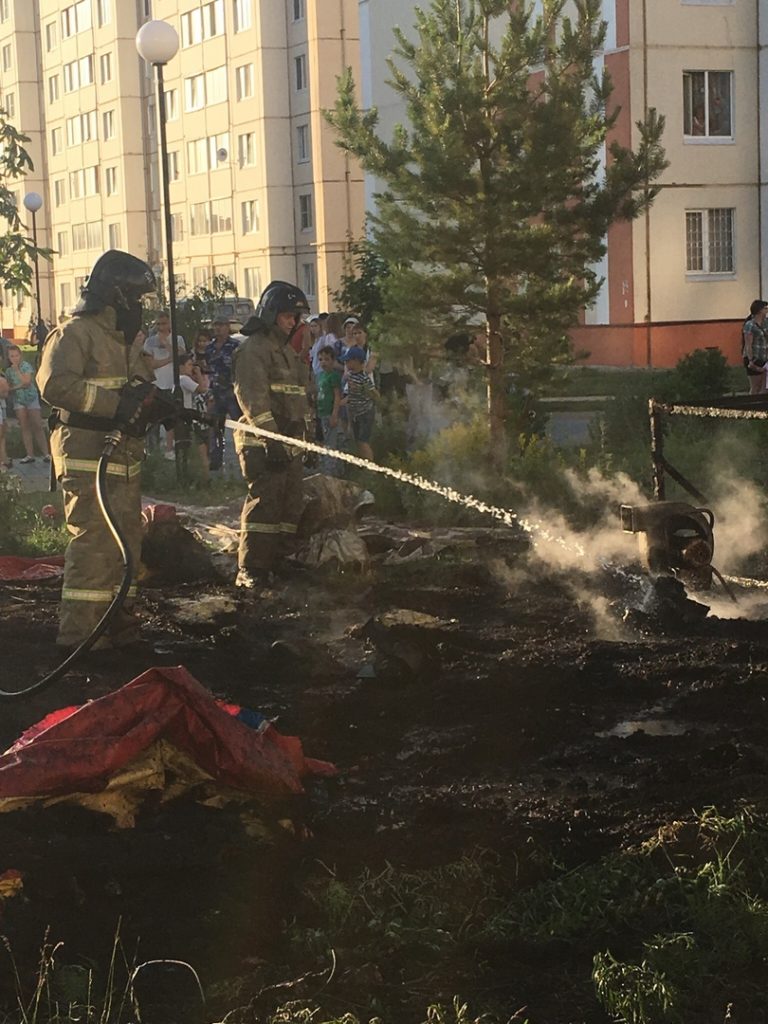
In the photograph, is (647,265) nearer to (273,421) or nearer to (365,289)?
(365,289)

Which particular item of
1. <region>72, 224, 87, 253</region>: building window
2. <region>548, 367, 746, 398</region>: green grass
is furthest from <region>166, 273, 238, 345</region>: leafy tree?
<region>72, 224, 87, 253</region>: building window

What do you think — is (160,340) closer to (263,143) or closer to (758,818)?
(758,818)

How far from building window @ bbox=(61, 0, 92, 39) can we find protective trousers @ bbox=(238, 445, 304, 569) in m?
59.6

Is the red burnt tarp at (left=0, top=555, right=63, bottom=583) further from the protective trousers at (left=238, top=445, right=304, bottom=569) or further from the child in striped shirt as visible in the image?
the child in striped shirt

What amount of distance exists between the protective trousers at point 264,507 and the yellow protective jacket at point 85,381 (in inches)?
74.1

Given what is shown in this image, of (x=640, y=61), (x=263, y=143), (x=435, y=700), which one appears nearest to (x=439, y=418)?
(x=435, y=700)

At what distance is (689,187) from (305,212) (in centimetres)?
2201

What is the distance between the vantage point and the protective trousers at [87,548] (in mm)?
7859

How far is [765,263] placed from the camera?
104 ft

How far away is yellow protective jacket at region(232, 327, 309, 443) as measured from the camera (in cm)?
982

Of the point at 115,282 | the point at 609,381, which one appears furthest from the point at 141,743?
the point at 609,381

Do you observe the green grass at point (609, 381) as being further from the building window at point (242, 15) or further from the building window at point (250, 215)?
the building window at point (242, 15)

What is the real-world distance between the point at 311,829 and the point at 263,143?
4828 centimetres

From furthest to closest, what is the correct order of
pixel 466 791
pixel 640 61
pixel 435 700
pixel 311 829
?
pixel 640 61 → pixel 435 700 → pixel 466 791 → pixel 311 829
